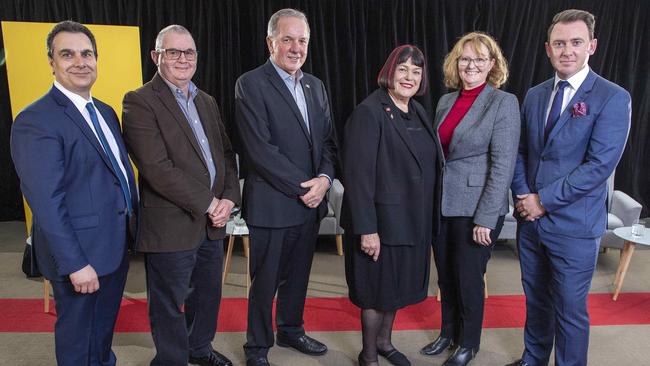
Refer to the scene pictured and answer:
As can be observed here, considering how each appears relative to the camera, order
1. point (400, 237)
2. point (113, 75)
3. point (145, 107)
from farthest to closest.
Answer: point (113, 75), point (400, 237), point (145, 107)

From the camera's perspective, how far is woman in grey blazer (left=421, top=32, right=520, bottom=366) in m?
2.37

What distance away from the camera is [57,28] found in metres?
1.96

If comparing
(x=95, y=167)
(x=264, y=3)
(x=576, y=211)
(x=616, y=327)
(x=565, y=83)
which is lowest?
(x=616, y=327)

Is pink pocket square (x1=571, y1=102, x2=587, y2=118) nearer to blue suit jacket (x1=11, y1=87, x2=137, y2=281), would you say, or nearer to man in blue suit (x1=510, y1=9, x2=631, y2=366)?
man in blue suit (x1=510, y1=9, x2=631, y2=366)

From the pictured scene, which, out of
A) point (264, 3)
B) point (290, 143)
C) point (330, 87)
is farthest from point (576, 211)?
point (264, 3)

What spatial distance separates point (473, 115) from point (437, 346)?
4.33 feet

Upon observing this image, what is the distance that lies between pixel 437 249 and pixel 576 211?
0.70m

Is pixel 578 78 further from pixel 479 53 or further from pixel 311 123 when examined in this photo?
pixel 311 123

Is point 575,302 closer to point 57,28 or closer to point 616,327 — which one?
point 616,327

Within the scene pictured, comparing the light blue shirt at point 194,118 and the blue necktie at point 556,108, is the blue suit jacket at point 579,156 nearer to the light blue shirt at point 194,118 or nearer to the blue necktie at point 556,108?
the blue necktie at point 556,108

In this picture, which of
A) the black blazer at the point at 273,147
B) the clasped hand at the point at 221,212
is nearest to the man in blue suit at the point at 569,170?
the black blazer at the point at 273,147

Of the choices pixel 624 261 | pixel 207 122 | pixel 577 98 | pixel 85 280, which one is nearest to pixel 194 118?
pixel 207 122

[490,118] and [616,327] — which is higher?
[490,118]

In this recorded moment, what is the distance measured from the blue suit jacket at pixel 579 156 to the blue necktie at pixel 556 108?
4cm
